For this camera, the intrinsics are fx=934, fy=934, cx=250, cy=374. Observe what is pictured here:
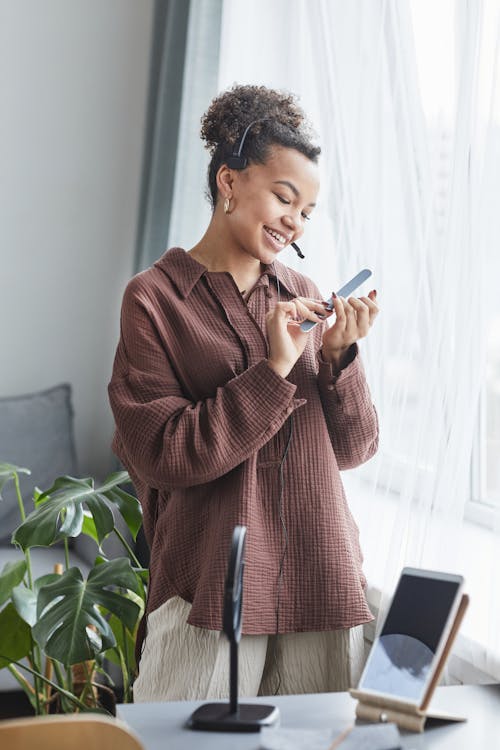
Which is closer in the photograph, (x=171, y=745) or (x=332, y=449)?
(x=171, y=745)

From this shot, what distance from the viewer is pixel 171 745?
0.98m

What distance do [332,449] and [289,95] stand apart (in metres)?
0.53

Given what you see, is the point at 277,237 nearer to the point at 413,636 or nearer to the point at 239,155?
the point at 239,155

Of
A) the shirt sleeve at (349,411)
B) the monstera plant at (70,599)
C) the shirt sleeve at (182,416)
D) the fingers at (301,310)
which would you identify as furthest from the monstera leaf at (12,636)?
the fingers at (301,310)

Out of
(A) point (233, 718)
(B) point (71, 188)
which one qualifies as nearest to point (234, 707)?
(A) point (233, 718)

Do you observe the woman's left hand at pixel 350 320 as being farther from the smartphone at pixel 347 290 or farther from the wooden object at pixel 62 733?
the wooden object at pixel 62 733

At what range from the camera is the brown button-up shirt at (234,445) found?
1.24 metres

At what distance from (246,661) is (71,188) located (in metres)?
2.10

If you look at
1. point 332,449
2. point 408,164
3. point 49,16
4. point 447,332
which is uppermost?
point 49,16

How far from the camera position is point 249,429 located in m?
1.23

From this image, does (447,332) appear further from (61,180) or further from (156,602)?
(61,180)

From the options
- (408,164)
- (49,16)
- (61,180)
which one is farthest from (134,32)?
(408,164)

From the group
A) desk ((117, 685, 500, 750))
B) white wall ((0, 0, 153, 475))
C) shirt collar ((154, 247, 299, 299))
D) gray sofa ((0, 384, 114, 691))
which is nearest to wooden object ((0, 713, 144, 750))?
desk ((117, 685, 500, 750))

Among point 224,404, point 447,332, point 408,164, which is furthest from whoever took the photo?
point 408,164
